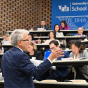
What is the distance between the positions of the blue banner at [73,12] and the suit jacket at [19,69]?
24.0 ft

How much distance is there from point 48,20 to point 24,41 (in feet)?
24.4

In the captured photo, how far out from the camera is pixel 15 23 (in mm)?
8414

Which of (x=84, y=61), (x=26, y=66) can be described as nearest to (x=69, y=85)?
(x=84, y=61)

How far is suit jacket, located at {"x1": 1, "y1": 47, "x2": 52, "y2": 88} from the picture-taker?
1.34m

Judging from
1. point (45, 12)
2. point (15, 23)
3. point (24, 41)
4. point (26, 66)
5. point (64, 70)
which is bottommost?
point (64, 70)

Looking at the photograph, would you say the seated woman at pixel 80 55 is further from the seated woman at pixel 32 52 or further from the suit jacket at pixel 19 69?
the suit jacket at pixel 19 69

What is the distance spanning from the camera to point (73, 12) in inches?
332

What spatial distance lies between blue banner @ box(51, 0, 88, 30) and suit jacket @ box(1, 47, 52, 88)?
731cm

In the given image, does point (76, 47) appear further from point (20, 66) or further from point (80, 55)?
point (20, 66)

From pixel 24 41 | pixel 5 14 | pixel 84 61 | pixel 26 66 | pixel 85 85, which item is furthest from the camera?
pixel 5 14

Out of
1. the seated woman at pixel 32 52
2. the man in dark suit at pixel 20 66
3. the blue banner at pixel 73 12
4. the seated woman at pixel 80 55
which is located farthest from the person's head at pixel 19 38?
the blue banner at pixel 73 12

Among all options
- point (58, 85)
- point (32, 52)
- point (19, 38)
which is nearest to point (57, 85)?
point (58, 85)

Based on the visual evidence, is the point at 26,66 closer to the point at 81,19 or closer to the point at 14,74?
the point at 14,74

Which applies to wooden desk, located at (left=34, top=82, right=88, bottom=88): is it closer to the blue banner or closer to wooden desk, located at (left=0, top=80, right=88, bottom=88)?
wooden desk, located at (left=0, top=80, right=88, bottom=88)
